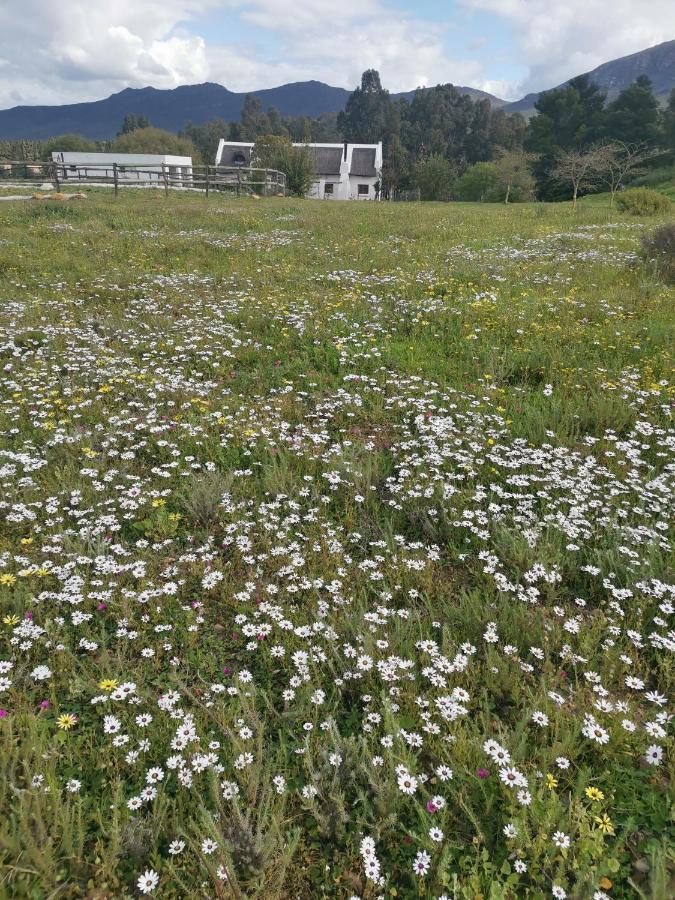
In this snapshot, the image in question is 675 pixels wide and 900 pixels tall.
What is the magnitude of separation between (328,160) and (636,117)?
47.2 metres

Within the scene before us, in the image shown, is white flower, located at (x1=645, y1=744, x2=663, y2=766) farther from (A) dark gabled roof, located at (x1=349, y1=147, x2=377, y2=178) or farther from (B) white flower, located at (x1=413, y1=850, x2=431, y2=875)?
(A) dark gabled roof, located at (x1=349, y1=147, x2=377, y2=178)

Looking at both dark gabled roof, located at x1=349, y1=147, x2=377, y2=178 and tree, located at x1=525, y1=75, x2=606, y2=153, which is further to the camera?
dark gabled roof, located at x1=349, y1=147, x2=377, y2=178

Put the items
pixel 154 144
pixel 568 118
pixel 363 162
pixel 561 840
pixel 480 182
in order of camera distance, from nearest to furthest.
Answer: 1. pixel 561 840
2. pixel 568 118
3. pixel 480 182
4. pixel 363 162
5. pixel 154 144

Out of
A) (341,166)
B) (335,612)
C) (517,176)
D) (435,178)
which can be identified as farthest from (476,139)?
(335,612)

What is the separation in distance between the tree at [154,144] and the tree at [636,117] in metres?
83.2

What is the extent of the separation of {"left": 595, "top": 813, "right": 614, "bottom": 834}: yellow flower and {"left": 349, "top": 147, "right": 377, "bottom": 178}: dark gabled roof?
9959cm

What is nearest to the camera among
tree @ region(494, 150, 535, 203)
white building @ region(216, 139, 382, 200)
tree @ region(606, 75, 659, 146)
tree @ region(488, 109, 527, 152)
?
tree @ region(606, 75, 659, 146)

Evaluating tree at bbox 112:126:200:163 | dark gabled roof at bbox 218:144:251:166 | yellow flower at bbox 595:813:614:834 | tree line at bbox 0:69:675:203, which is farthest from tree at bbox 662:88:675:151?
tree at bbox 112:126:200:163

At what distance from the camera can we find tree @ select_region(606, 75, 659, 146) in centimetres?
5922

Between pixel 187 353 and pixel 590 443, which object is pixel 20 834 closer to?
pixel 590 443

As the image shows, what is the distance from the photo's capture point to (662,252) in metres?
13.3

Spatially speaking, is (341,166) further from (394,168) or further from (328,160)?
(394,168)

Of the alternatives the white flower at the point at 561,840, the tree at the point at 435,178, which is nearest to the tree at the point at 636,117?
the tree at the point at 435,178

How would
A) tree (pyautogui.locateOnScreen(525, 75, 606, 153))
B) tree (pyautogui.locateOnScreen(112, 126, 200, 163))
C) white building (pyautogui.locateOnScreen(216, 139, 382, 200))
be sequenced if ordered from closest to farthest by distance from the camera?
tree (pyautogui.locateOnScreen(525, 75, 606, 153)), white building (pyautogui.locateOnScreen(216, 139, 382, 200)), tree (pyautogui.locateOnScreen(112, 126, 200, 163))
